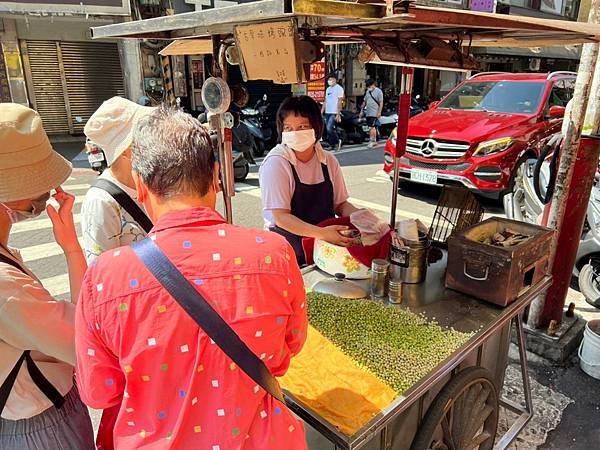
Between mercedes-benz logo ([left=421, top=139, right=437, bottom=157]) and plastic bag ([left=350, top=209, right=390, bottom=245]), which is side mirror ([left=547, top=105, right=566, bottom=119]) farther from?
plastic bag ([left=350, top=209, right=390, bottom=245])

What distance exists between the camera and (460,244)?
81.8 inches

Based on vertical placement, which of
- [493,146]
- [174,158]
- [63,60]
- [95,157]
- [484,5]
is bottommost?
[95,157]

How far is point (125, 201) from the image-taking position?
1771 mm

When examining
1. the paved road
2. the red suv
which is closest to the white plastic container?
the paved road

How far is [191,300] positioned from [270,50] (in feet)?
4.14

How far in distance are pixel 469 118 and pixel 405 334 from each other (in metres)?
5.90

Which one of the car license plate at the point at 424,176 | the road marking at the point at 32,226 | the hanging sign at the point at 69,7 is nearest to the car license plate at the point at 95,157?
the road marking at the point at 32,226

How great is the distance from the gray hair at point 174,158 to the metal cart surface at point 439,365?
2.69 ft

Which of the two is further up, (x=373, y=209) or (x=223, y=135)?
(x=223, y=135)

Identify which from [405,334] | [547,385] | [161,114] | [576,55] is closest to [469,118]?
[547,385]

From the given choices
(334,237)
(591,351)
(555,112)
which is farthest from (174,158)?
(555,112)

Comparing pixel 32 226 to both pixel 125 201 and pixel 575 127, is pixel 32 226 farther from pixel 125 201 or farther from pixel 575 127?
pixel 575 127

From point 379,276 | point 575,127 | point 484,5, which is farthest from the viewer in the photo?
point 484,5

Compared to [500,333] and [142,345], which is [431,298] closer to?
[500,333]
